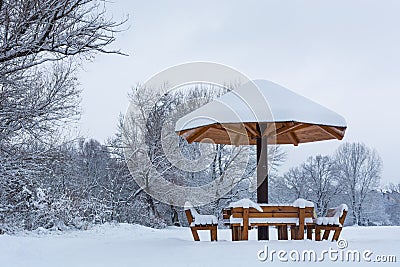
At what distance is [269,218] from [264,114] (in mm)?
1397

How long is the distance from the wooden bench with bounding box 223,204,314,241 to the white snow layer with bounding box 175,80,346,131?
1.19m

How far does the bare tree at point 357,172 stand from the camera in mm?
27953

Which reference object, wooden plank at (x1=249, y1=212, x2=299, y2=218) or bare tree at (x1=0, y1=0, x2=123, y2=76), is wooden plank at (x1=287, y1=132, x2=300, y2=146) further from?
bare tree at (x1=0, y1=0, x2=123, y2=76)

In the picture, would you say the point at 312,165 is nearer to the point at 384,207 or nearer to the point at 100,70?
the point at 384,207

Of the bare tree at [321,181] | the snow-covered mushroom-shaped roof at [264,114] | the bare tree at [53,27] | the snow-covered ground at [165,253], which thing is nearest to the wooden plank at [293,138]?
the snow-covered mushroom-shaped roof at [264,114]

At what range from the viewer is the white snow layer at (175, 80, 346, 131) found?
6.06 m

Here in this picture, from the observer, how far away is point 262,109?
242 inches

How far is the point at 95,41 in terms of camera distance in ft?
25.8

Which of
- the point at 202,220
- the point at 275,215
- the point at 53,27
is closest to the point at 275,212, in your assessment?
the point at 275,215

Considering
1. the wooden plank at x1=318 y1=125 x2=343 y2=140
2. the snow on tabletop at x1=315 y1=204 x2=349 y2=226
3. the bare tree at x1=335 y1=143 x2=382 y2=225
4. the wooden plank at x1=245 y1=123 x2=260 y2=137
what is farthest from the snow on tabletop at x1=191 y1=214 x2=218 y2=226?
the bare tree at x1=335 y1=143 x2=382 y2=225

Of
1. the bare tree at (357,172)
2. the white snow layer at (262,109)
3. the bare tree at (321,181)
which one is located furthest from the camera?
the bare tree at (357,172)

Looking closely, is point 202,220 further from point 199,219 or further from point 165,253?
point 165,253

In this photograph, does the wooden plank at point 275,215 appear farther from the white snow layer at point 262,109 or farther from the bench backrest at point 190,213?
the white snow layer at point 262,109

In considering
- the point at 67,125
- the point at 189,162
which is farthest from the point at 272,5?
the point at 189,162
